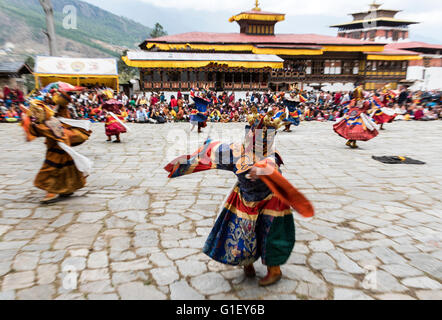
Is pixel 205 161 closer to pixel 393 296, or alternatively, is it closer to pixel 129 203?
pixel 393 296

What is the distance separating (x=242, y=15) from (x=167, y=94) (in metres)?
12.8

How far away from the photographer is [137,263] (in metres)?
3.05

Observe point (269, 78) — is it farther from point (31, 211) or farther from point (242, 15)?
point (31, 211)

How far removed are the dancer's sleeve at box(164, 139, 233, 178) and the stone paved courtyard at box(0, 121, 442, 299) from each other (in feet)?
3.43

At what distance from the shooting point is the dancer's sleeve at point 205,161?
263cm

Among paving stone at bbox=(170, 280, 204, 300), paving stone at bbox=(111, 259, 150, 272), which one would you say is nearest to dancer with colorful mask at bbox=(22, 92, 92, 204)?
paving stone at bbox=(111, 259, 150, 272)

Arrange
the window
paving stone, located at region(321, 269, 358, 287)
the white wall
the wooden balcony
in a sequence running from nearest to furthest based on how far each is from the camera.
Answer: paving stone, located at region(321, 269, 358, 287) < the wooden balcony < the window < the white wall

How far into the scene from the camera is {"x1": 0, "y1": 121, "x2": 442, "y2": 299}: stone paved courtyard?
105 inches

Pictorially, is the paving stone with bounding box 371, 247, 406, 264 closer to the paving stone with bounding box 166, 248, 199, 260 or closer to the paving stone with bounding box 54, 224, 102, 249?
the paving stone with bounding box 166, 248, 199, 260

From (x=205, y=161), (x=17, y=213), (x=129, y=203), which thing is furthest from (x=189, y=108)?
(x=205, y=161)

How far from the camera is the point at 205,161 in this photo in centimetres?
262

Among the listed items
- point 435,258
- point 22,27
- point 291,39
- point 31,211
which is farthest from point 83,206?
point 22,27

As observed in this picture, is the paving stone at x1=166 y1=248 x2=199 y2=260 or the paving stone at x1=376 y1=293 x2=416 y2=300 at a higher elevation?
A: the paving stone at x1=166 y1=248 x2=199 y2=260

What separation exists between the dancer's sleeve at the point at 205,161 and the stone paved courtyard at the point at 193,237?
1.04 m
